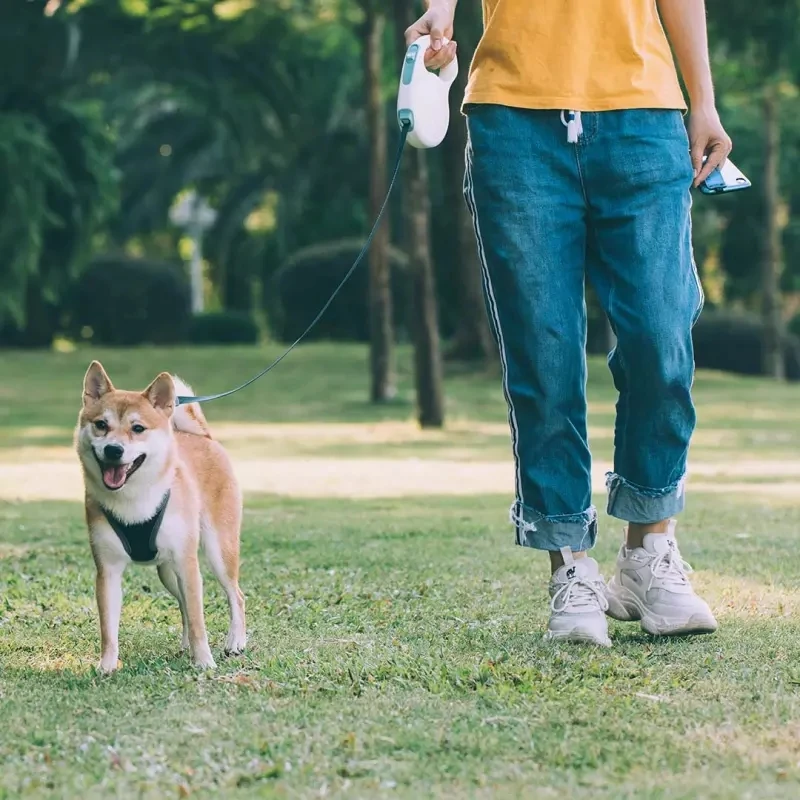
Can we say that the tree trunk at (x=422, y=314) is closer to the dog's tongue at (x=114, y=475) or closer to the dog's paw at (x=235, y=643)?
the dog's paw at (x=235, y=643)

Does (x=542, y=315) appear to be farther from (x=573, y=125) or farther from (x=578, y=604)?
(x=578, y=604)

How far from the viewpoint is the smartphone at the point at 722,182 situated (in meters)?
4.91

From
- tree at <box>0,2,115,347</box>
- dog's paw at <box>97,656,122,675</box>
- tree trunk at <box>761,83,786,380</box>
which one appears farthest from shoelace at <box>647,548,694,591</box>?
tree trunk at <box>761,83,786,380</box>

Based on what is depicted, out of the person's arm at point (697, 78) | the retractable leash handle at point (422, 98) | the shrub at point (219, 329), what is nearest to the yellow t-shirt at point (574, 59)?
the retractable leash handle at point (422, 98)

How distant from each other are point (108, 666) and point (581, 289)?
5.77 feet

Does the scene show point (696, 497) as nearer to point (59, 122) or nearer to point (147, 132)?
point (59, 122)

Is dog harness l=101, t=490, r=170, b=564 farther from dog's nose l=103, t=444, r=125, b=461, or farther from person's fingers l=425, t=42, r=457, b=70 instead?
person's fingers l=425, t=42, r=457, b=70

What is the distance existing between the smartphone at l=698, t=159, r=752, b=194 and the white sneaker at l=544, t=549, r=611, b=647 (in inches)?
46.0

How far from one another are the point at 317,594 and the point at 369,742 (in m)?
2.33

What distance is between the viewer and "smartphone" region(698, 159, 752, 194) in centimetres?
491

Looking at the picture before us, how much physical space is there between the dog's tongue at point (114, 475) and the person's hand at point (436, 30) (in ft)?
4.80

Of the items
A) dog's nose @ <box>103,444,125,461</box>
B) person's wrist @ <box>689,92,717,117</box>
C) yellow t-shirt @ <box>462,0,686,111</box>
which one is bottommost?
dog's nose @ <box>103,444,125,461</box>

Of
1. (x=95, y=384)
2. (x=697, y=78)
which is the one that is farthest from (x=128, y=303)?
(x=697, y=78)

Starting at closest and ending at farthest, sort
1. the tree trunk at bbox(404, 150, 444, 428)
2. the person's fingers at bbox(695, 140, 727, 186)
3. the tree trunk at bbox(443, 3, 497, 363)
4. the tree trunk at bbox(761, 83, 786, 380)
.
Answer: the person's fingers at bbox(695, 140, 727, 186) → the tree trunk at bbox(404, 150, 444, 428) → the tree trunk at bbox(443, 3, 497, 363) → the tree trunk at bbox(761, 83, 786, 380)
